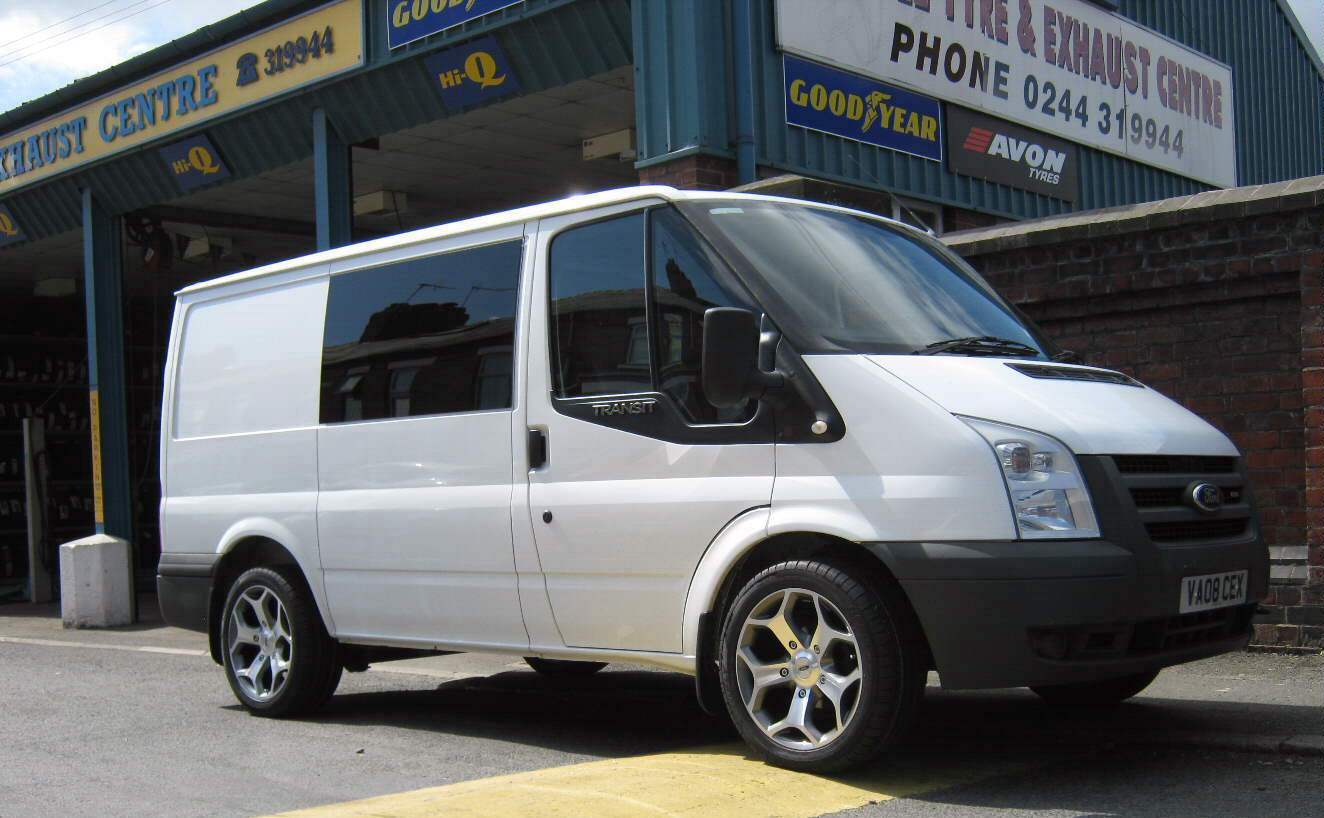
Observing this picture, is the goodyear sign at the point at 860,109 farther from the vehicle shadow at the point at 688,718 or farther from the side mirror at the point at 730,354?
the side mirror at the point at 730,354

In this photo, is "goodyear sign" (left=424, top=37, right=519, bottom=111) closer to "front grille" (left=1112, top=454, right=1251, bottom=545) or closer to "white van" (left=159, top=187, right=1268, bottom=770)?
"white van" (left=159, top=187, right=1268, bottom=770)

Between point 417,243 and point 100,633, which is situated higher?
point 417,243

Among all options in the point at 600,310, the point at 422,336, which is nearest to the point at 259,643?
the point at 422,336

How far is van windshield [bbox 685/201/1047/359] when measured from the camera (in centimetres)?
513

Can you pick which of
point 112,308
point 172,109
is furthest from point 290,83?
point 112,308

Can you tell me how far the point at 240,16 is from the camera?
45.4ft

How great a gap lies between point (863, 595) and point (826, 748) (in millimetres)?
543

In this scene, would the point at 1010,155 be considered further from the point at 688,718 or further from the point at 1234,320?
the point at 688,718

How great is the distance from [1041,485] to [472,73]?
877 cm

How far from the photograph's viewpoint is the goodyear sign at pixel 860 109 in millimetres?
11117

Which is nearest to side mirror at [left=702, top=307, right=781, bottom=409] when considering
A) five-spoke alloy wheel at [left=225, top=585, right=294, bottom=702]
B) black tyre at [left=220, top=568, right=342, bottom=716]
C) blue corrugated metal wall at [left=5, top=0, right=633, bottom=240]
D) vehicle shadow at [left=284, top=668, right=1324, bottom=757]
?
vehicle shadow at [left=284, top=668, right=1324, bottom=757]

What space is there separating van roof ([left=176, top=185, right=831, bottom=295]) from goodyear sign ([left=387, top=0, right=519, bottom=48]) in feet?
16.9

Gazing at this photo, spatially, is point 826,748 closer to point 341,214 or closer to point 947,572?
point 947,572

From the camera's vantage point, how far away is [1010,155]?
44.5ft
